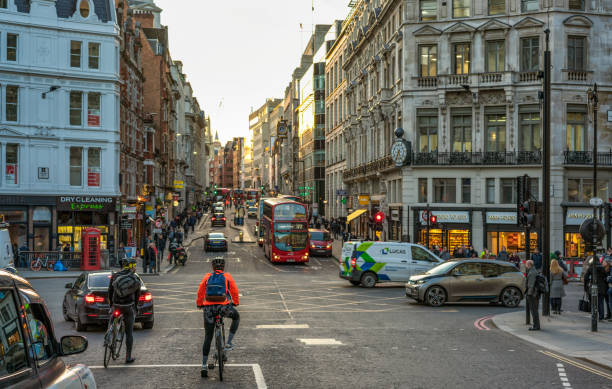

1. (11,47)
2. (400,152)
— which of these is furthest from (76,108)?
(400,152)

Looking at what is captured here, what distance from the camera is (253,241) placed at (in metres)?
62.8

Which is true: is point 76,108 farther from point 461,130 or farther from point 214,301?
point 214,301

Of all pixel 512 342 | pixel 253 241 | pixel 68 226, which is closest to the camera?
pixel 512 342

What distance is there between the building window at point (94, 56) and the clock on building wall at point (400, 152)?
1978cm

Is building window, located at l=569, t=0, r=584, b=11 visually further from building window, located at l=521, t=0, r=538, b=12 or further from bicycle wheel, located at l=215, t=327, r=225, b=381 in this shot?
bicycle wheel, located at l=215, t=327, r=225, b=381

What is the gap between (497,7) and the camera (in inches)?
1714

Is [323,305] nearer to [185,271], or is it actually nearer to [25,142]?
[185,271]

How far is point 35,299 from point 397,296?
21.8m

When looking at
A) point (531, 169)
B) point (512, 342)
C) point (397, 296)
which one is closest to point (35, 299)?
point (512, 342)

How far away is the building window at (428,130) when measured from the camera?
1784 inches

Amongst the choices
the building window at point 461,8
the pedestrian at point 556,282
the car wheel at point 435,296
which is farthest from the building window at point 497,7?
the pedestrian at point 556,282

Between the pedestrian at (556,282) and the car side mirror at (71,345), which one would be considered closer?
the car side mirror at (71,345)

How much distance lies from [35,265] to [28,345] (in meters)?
34.1

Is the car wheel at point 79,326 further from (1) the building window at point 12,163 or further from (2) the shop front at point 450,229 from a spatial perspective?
(2) the shop front at point 450,229
